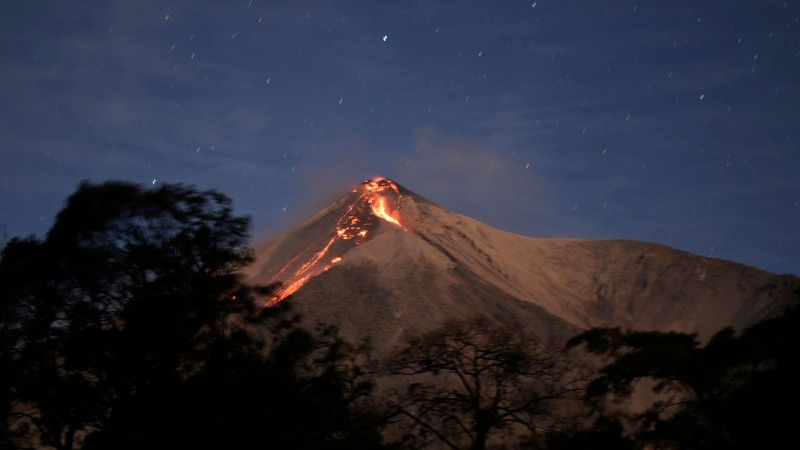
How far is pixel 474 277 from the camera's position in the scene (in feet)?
375

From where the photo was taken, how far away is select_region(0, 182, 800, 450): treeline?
1959cm

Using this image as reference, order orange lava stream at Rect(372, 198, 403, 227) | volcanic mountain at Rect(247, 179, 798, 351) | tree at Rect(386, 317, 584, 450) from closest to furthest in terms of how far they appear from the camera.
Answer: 1. tree at Rect(386, 317, 584, 450)
2. volcanic mountain at Rect(247, 179, 798, 351)
3. orange lava stream at Rect(372, 198, 403, 227)

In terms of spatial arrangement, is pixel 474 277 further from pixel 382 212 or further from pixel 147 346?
pixel 147 346

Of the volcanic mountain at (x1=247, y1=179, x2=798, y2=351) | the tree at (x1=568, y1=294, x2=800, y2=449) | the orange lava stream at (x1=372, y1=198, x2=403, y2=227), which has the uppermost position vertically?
the orange lava stream at (x1=372, y1=198, x2=403, y2=227)

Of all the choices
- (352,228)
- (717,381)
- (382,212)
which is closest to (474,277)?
(352,228)

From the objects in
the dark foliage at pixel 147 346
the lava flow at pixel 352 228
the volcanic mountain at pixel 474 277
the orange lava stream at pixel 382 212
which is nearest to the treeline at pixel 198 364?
the dark foliage at pixel 147 346

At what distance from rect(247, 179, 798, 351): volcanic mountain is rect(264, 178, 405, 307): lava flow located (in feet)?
0.68

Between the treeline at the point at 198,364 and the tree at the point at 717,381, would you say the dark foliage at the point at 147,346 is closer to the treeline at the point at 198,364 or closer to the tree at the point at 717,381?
the treeline at the point at 198,364

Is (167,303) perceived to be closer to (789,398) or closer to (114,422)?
(114,422)

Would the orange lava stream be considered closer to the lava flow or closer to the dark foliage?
the lava flow

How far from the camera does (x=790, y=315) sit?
21.8 meters

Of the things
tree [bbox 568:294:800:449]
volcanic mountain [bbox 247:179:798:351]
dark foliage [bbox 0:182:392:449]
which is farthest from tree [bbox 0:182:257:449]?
volcanic mountain [bbox 247:179:798:351]

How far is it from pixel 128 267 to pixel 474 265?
104 m

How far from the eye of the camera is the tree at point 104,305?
67.0 ft
